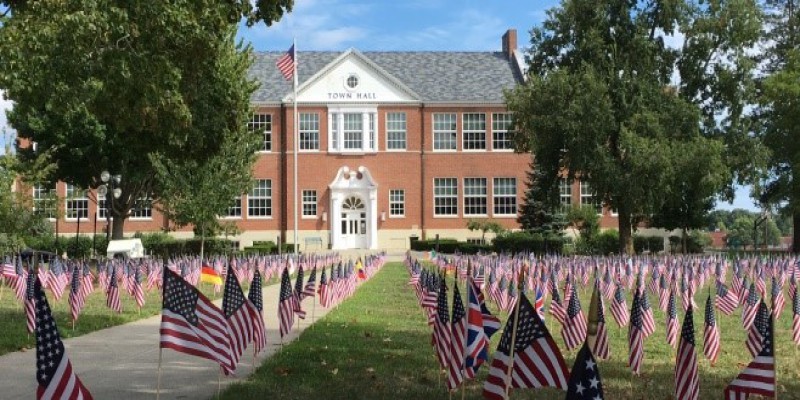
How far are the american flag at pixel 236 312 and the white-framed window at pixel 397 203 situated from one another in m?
49.5

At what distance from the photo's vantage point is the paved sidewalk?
925cm

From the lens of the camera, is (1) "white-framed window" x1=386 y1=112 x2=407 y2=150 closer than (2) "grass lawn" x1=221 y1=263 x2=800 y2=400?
No

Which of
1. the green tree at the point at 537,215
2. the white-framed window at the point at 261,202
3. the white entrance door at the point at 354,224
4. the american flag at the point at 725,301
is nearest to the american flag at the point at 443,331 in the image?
the american flag at the point at 725,301

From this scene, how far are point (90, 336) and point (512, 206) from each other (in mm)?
47692

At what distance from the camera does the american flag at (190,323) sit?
7.88 m

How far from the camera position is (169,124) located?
1702 centimetres

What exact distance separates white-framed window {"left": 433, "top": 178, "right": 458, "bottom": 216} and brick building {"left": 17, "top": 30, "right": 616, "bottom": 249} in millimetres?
69

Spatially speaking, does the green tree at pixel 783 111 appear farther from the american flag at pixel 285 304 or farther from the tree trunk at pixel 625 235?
the american flag at pixel 285 304

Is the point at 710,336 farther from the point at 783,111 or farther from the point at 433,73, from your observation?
the point at 433,73

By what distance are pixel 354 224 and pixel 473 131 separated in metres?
10.5

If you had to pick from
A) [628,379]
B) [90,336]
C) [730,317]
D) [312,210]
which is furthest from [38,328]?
[312,210]

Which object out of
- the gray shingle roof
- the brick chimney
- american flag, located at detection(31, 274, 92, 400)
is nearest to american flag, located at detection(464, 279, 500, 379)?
american flag, located at detection(31, 274, 92, 400)

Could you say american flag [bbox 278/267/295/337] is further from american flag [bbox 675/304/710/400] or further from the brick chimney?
the brick chimney

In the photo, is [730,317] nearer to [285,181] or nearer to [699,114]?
[699,114]
